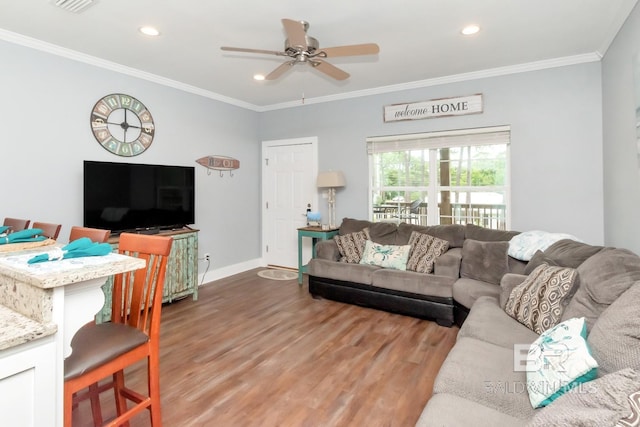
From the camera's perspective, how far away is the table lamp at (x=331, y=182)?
479 centimetres

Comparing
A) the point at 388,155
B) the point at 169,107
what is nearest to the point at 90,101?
the point at 169,107

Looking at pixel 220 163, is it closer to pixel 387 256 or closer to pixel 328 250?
pixel 328 250

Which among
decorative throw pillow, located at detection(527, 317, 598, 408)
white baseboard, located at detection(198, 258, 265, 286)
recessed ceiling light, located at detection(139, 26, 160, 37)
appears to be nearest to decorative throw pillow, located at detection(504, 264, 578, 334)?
decorative throw pillow, located at detection(527, 317, 598, 408)

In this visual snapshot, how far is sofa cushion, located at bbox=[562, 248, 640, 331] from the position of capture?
1.72 meters

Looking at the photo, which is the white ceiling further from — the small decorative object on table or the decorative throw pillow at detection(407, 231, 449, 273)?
the decorative throw pillow at detection(407, 231, 449, 273)

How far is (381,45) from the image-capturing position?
3.33m

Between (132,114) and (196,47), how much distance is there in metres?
1.22

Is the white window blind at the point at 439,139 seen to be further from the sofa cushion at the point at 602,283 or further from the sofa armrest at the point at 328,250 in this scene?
the sofa cushion at the point at 602,283

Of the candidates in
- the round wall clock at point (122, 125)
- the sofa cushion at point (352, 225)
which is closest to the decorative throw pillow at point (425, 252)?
the sofa cushion at point (352, 225)

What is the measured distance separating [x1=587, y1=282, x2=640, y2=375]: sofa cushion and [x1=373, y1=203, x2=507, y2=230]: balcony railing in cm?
278

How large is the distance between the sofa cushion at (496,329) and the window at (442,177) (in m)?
2.03

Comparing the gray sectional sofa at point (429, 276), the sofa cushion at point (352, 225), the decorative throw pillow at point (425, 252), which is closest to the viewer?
the gray sectional sofa at point (429, 276)

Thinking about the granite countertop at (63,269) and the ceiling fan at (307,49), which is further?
the ceiling fan at (307,49)

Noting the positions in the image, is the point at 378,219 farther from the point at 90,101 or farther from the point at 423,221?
the point at 90,101
